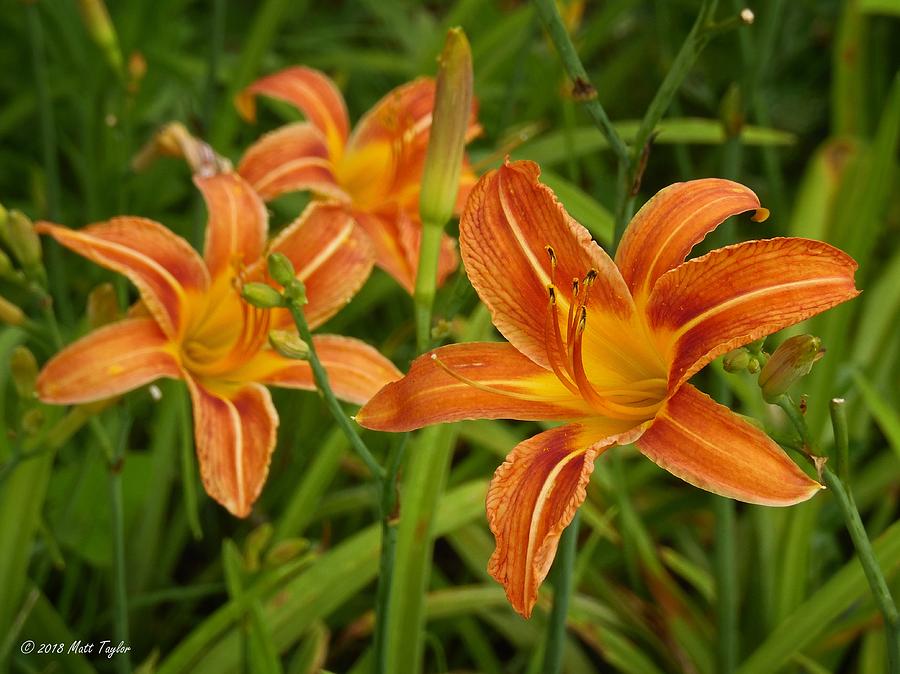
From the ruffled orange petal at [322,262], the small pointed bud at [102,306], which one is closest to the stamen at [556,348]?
the ruffled orange petal at [322,262]

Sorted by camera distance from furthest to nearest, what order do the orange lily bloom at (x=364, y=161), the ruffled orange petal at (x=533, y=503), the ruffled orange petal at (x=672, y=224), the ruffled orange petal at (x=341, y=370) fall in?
the orange lily bloom at (x=364, y=161), the ruffled orange petal at (x=341, y=370), the ruffled orange petal at (x=672, y=224), the ruffled orange petal at (x=533, y=503)

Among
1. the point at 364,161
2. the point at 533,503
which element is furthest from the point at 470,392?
the point at 364,161

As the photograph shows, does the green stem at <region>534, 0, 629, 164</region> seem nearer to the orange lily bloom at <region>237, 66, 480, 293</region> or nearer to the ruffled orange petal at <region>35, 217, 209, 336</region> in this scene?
the orange lily bloom at <region>237, 66, 480, 293</region>

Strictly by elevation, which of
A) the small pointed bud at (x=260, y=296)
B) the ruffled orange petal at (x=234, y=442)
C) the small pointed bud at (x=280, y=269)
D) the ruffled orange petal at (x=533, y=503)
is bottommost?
the ruffled orange petal at (x=234, y=442)

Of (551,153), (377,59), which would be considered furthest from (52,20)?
(551,153)

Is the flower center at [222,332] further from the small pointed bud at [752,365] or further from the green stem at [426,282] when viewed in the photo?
the small pointed bud at [752,365]

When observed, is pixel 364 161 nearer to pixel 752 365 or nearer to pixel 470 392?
pixel 470 392

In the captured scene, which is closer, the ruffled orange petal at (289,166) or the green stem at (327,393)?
the green stem at (327,393)
